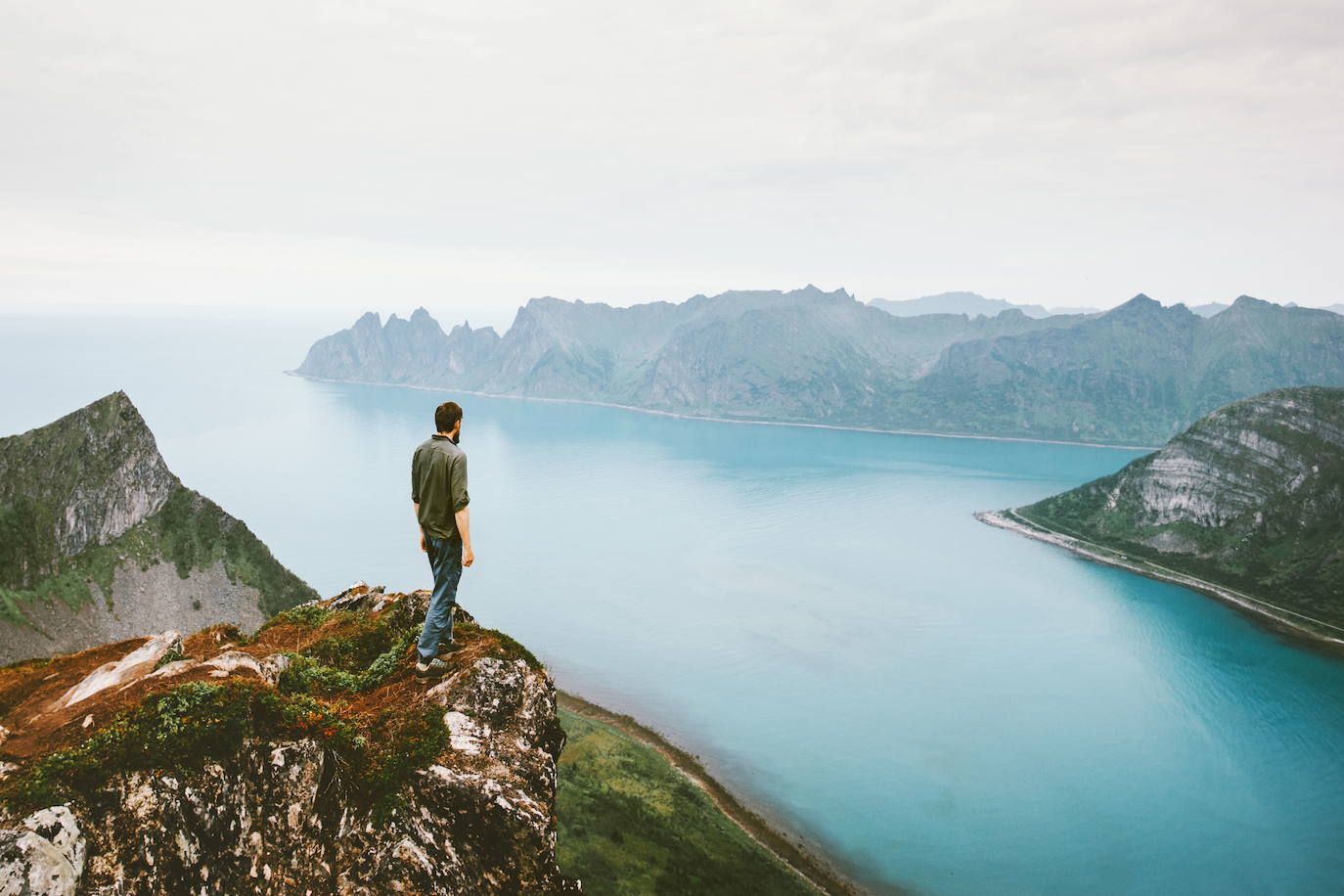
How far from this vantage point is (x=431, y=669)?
14992 mm

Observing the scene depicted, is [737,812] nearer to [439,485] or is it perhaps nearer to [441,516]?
[441,516]

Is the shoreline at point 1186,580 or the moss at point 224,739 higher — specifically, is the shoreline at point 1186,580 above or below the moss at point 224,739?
below

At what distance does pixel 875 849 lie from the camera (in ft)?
198

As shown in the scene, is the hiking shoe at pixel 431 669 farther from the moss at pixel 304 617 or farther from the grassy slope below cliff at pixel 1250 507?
the grassy slope below cliff at pixel 1250 507

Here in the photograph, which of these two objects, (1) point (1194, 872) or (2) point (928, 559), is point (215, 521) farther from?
(2) point (928, 559)

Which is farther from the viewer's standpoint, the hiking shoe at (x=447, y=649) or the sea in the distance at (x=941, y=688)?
the sea in the distance at (x=941, y=688)

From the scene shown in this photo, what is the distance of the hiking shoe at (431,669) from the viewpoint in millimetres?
14898

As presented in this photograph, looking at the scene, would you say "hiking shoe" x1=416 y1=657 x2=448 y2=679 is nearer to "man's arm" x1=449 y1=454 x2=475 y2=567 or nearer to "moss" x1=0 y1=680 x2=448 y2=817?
"moss" x1=0 y1=680 x2=448 y2=817

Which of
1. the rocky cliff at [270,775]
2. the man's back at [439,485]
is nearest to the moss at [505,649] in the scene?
the rocky cliff at [270,775]

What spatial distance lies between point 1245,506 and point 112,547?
229m

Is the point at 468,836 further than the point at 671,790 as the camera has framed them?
No

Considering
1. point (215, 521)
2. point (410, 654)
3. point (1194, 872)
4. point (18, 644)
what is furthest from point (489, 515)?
point (410, 654)

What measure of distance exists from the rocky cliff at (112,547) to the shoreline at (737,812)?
51.2m

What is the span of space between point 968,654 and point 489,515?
121741 millimetres
